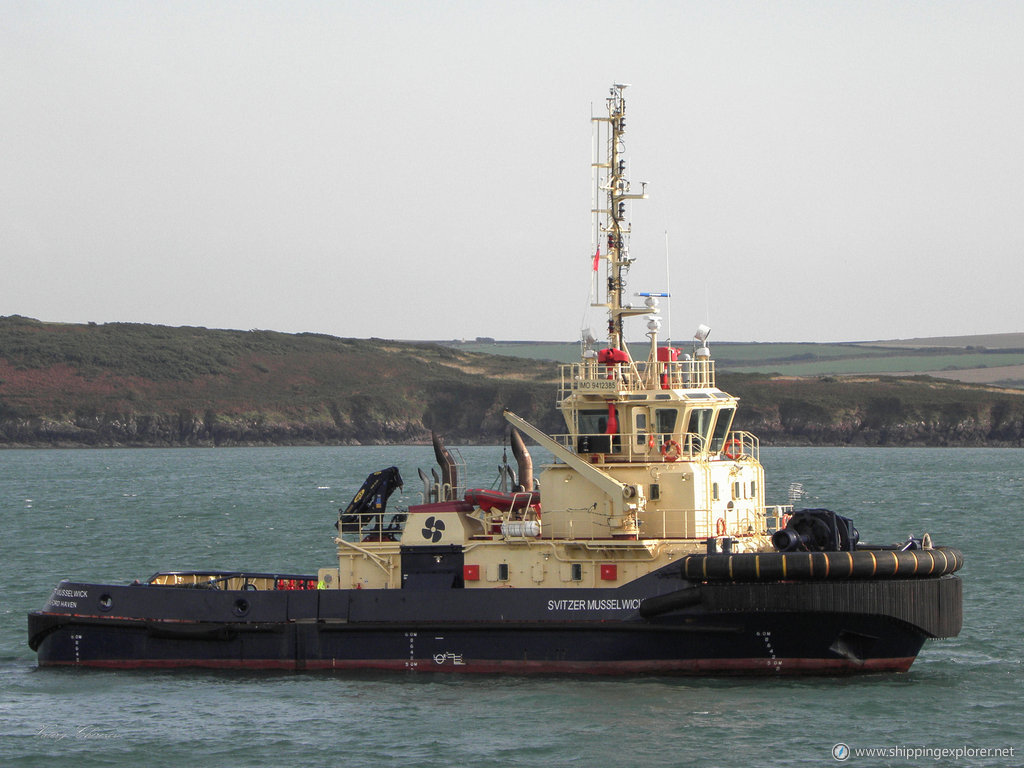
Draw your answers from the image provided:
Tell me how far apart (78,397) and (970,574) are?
326 feet

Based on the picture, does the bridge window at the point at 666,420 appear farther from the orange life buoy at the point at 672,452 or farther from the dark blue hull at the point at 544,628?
the dark blue hull at the point at 544,628

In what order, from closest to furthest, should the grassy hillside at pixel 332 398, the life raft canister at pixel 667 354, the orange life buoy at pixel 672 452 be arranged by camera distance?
the orange life buoy at pixel 672 452
the life raft canister at pixel 667 354
the grassy hillside at pixel 332 398

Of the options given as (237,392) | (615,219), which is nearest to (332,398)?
(237,392)

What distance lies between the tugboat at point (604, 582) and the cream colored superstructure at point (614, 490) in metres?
0.03

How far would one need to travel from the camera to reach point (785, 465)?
269 feet

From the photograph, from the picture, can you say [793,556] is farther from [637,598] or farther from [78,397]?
[78,397]

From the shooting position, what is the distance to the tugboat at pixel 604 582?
1877 centimetres

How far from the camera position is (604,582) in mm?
19578
